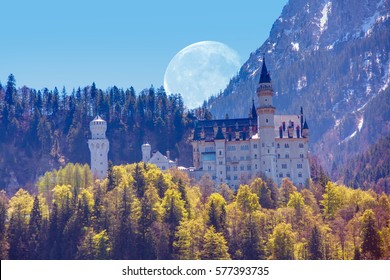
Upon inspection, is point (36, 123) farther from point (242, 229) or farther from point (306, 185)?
point (242, 229)

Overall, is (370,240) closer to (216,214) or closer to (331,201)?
A: (216,214)

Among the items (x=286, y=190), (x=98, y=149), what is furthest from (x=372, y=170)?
(x=286, y=190)

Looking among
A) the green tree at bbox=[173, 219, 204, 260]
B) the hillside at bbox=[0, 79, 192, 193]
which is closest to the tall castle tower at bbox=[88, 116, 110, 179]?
the hillside at bbox=[0, 79, 192, 193]

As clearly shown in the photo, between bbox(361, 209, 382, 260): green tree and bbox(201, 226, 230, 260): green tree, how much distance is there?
13.2m

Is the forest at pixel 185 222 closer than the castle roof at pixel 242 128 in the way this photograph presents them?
Yes

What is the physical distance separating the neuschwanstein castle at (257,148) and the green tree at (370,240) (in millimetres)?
30858

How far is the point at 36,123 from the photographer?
14812cm

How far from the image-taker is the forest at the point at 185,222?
8469 centimetres

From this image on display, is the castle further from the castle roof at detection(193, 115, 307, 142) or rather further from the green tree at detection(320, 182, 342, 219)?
the green tree at detection(320, 182, 342, 219)

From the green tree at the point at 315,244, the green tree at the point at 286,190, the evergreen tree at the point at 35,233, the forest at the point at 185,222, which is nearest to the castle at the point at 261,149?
the green tree at the point at 286,190

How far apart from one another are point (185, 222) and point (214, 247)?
25.2ft

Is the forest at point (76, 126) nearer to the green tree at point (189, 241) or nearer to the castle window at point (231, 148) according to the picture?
the castle window at point (231, 148)

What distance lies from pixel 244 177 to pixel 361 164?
272ft
